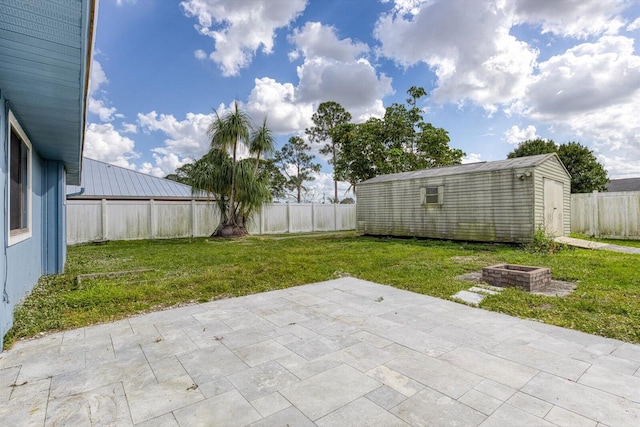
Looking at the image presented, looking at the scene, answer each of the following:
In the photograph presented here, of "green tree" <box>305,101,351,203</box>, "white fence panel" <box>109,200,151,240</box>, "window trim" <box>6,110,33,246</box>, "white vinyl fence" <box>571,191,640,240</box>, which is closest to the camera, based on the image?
"window trim" <box>6,110,33,246</box>

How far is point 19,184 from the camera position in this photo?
3768mm

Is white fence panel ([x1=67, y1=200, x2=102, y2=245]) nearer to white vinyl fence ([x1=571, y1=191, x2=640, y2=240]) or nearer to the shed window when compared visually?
the shed window

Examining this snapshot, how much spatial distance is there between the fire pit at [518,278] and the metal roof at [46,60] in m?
4.88

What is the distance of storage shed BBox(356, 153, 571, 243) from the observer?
329 inches

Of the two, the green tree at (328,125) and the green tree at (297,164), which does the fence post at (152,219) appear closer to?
the green tree at (328,125)

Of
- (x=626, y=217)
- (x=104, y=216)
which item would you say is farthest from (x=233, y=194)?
(x=626, y=217)

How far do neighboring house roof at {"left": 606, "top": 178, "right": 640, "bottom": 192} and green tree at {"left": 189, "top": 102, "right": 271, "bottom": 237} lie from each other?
3049cm

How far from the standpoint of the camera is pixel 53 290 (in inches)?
163

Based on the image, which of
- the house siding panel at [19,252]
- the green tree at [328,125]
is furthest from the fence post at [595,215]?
the green tree at [328,125]

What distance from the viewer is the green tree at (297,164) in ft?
83.8

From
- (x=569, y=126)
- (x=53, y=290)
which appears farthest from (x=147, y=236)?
(x=569, y=126)

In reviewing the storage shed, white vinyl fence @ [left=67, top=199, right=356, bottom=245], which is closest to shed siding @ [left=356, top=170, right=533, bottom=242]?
the storage shed

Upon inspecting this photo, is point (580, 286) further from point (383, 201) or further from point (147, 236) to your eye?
point (147, 236)

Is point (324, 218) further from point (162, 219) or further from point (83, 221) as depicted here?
point (83, 221)
